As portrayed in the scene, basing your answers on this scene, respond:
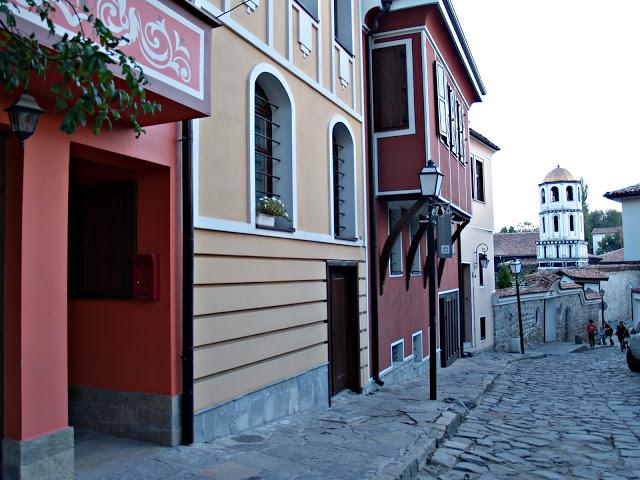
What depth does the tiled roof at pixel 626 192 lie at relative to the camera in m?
32.5

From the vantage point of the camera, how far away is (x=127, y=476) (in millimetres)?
4633

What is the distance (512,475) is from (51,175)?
499cm

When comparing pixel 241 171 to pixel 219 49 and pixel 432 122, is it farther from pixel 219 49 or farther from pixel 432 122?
pixel 432 122

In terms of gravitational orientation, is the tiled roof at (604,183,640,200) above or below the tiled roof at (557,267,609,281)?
above

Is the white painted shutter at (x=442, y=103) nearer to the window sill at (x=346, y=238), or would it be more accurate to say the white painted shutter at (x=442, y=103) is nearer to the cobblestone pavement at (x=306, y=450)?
the window sill at (x=346, y=238)

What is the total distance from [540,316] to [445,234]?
798 inches

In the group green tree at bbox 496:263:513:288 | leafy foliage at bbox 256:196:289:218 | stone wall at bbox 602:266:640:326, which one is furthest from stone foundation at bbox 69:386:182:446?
stone wall at bbox 602:266:640:326

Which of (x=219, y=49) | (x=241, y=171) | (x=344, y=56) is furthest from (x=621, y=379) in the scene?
(x=219, y=49)

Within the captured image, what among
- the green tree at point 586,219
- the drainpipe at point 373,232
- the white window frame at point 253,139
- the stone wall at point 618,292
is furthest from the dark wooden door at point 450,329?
the green tree at point 586,219

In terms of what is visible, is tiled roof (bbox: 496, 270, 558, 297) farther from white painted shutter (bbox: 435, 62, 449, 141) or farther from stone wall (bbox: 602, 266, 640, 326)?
stone wall (bbox: 602, 266, 640, 326)

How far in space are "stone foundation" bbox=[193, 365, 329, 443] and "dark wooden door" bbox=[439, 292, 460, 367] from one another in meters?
6.85

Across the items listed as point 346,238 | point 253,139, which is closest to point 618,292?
point 346,238

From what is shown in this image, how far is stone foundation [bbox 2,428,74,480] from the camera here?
3.92 metres

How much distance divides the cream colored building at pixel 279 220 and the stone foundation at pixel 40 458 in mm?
1518
